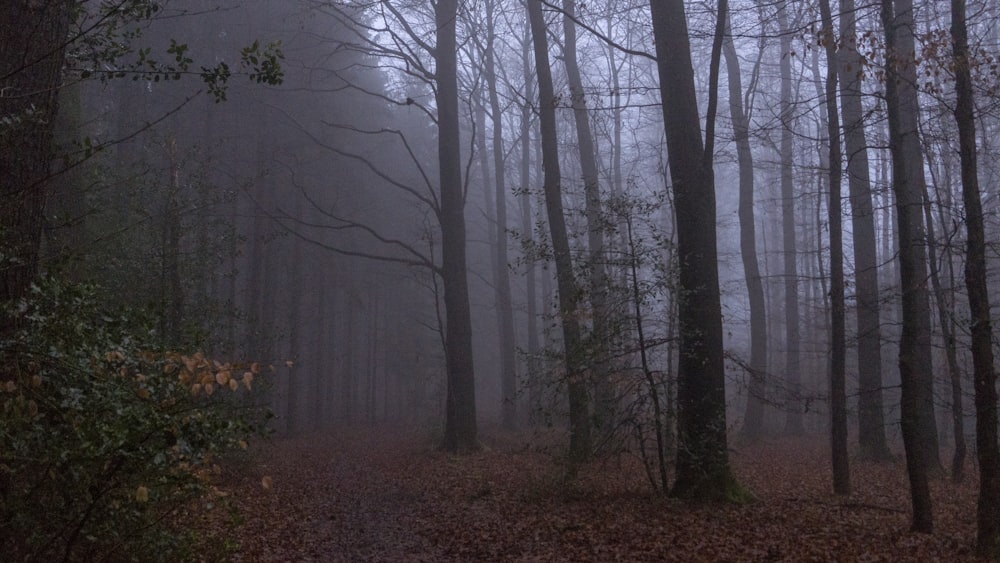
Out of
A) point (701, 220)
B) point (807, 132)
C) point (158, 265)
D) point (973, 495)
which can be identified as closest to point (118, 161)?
point (158, 265)

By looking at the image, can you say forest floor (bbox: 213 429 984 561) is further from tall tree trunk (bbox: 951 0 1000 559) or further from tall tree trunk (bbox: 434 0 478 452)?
tall tree trunk (bbox: 434 0 478 452)

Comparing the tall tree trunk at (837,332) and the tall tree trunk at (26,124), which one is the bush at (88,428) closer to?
the tall tree trunk at (26,124)

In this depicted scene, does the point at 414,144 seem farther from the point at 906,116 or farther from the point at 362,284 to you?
the point at 906,116

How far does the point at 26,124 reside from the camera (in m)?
6.79

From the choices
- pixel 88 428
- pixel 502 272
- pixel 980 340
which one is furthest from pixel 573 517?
pixel 502 272

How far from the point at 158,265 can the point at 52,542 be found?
427 inches

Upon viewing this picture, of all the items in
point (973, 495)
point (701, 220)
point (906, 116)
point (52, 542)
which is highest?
point (906, 116)

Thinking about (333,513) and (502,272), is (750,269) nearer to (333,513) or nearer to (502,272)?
(502,272)

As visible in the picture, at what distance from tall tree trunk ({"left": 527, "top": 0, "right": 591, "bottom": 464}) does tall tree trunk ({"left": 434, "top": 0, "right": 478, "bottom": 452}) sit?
3.71m

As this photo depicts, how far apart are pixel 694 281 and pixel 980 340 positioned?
3355 millimetres

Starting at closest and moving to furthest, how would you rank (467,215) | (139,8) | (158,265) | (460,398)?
(139,8)
(158,265)
(460,398)
(467,215)

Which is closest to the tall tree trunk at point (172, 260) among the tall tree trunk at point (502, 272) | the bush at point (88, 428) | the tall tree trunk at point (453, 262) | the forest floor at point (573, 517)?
the forest floor at point (573, 517)

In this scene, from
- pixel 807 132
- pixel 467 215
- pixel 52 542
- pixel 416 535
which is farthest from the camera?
pixel 467 215

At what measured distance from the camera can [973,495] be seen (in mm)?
11867
